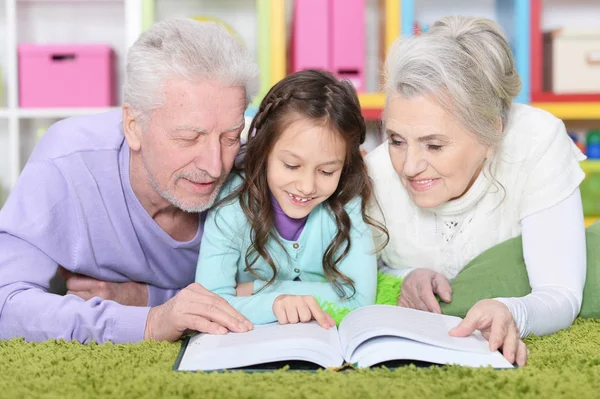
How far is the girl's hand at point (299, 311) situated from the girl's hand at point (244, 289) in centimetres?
28

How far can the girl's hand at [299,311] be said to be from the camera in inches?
51.8

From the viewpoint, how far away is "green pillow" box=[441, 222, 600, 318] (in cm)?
157

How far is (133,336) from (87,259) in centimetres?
37

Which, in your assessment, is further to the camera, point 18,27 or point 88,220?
point 18,27

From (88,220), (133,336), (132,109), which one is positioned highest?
(132,109)

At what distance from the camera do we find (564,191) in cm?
157

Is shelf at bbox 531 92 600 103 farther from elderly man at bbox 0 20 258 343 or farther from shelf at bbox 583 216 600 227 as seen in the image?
elderly man at bbox 0 20 258 343

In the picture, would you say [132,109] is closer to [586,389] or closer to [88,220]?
[88,220]

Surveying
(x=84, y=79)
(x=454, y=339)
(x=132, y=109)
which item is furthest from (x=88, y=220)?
(x=84, y=79)

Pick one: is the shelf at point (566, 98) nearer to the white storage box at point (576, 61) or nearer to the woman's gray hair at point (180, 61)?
the white storage box at point (576, 61)

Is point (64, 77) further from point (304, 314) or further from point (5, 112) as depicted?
point (304, 314)

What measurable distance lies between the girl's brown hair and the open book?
0.38 meters

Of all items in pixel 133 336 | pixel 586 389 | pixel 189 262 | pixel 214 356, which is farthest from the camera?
pixel 189 262

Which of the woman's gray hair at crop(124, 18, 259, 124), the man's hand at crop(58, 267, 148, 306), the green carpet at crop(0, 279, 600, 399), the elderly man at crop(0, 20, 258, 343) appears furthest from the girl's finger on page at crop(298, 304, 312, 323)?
the man's hand at crop(58, 267, 148, 306)
